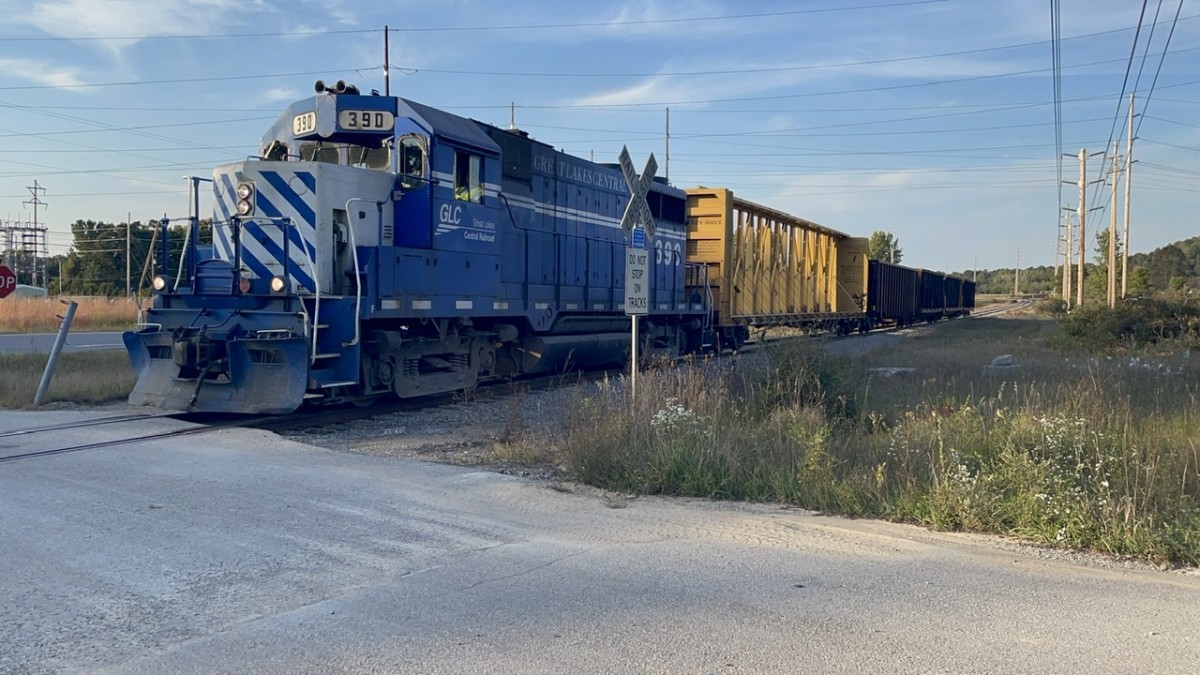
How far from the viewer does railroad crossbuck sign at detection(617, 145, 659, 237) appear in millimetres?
8828

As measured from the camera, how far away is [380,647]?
3623 mm

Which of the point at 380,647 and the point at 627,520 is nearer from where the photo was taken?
the point at 380,647

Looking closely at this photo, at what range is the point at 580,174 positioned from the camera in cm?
1502

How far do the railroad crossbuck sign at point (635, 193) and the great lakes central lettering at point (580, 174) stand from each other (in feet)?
15.3

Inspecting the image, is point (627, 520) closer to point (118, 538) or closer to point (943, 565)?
point (943, 565)

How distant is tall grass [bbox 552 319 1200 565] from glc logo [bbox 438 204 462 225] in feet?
11.3

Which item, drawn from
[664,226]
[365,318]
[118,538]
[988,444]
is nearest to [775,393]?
[988,444]

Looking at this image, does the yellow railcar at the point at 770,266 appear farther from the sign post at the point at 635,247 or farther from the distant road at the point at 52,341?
the distant road at the point at 52,341

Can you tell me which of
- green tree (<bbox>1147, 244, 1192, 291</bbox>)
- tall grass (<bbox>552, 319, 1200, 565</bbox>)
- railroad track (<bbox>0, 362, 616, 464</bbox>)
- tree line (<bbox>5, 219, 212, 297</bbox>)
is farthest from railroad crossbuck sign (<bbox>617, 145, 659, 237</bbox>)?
green tree (<bbox>1147, 244, 1192, 291</bbox>)

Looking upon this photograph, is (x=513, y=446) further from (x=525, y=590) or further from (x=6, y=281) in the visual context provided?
(x=6, y=281)

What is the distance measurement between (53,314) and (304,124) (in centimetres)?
2806

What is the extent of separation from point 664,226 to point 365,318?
9077mm

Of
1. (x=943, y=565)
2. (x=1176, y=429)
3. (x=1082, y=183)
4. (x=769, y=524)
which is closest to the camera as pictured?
(x=943, y=565)

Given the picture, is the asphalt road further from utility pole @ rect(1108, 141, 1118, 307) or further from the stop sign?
utility pole @ rect(1108, 141, 1118, 307)
